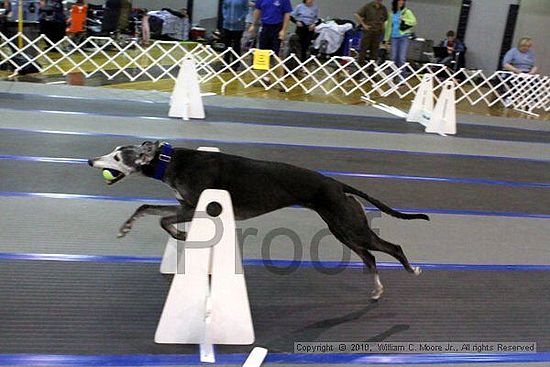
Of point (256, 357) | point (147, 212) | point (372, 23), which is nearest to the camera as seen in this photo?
point (256, 357)

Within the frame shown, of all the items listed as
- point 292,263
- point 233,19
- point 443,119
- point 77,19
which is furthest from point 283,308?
point 77,19

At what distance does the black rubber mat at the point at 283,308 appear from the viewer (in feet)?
9.13

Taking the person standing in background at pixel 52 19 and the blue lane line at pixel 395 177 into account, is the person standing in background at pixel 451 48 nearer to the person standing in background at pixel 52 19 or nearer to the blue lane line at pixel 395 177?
the person standing in background at pixel 52 19

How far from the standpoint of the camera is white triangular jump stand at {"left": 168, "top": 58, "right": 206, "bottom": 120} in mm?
7988

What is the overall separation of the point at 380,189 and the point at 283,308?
8.60 ft

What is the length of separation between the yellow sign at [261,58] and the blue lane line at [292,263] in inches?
265

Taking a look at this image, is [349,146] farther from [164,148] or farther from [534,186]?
[164,148]

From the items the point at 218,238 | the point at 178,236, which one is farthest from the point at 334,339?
the point at 178,236

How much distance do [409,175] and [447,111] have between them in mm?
2934

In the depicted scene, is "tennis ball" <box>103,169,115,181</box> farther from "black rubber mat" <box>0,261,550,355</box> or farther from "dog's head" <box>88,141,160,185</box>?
"black rubber mat" <box>0,261,550,355</box>

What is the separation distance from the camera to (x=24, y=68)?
33.8 feet

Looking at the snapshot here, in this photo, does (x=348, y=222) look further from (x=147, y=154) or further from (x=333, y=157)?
(x=333, y=157)

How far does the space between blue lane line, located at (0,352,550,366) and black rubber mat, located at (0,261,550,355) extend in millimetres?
51

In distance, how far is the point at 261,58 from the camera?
33.4 feet
